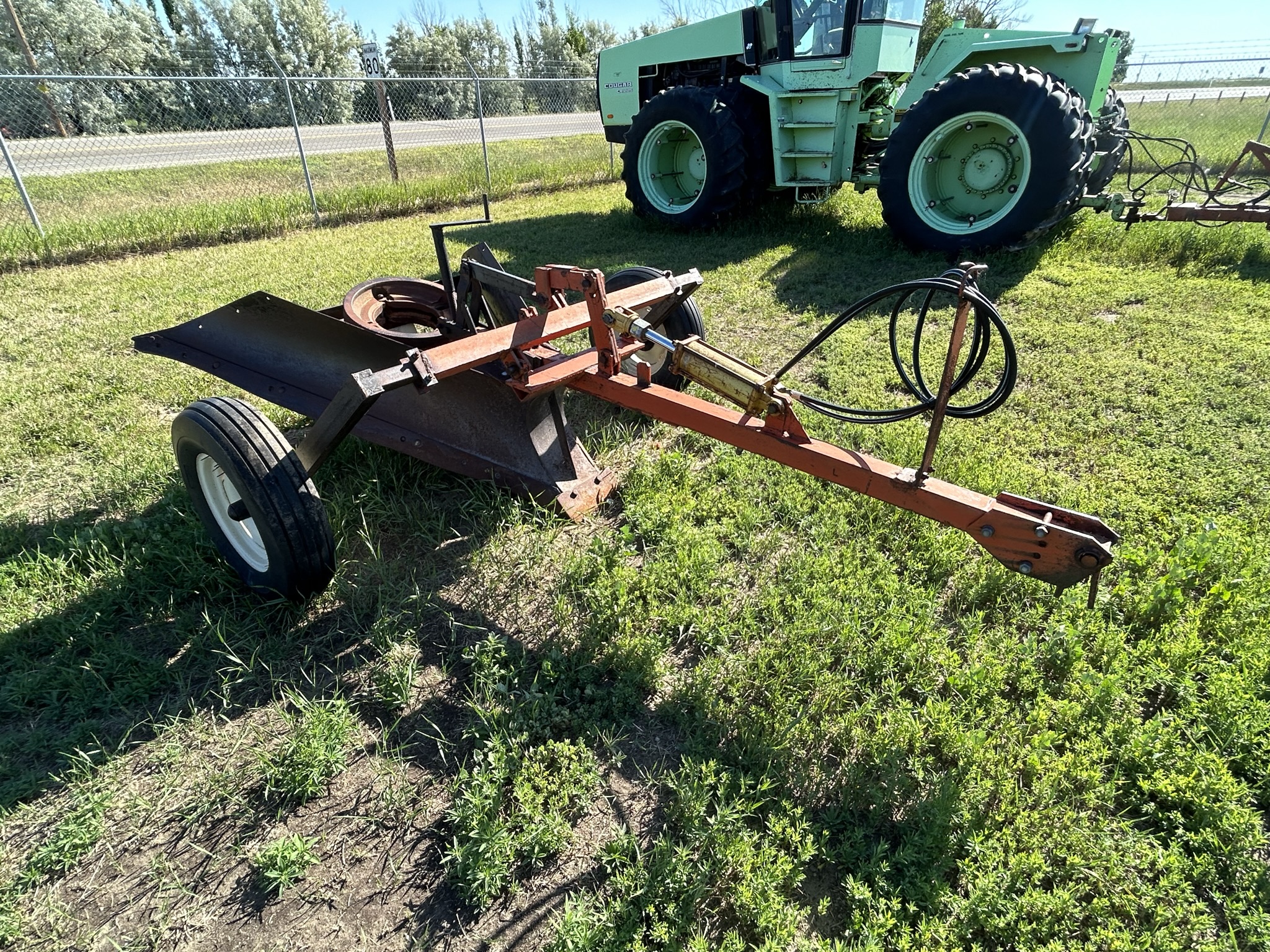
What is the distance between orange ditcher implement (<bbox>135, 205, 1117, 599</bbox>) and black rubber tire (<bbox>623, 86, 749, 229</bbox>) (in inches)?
160

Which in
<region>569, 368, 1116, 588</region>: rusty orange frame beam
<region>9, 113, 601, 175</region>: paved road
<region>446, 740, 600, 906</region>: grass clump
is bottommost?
<region>446, 740, 600, 906</region>: grass clump

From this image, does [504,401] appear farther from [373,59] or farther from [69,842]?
[373,59]

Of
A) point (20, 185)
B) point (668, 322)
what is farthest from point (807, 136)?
point (20, 185)

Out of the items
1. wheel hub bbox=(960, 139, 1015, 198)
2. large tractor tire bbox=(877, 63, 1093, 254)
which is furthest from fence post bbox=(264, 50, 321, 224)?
wheel hub bbox=(960, 139, 1015, 198)

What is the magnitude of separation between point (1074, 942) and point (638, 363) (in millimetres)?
2270

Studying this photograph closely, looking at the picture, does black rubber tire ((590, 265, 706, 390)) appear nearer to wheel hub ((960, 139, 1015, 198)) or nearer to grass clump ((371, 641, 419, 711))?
grass clump ((371, 641, 419, 711))

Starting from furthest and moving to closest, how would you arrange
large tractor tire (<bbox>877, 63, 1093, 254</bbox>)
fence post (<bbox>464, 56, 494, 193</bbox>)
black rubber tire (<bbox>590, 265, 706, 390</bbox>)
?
fence post (<bbox>464, 56, 494, 193</bbox>) < large tractor tire (<bbox>877, 63, 1093, 254</bbox>) < black rubber tire (<bbox>590, 265, 706, 390</bbox>)

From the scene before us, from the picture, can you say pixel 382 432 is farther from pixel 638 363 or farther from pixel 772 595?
pixel 772 595

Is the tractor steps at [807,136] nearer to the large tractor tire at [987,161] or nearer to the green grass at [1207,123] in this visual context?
the large tractor tire at [987,161]

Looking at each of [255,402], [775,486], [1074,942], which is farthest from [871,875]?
[255,402]

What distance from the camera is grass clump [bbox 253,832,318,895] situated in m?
1.90

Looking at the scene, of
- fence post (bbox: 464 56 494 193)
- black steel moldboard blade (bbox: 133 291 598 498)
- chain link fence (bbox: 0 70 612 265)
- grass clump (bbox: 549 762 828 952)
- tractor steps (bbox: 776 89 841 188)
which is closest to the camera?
grass clump (bbox: 549 762 828 952)

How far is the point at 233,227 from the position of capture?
8.85m

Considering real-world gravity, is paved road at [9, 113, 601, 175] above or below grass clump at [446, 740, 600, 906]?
above
